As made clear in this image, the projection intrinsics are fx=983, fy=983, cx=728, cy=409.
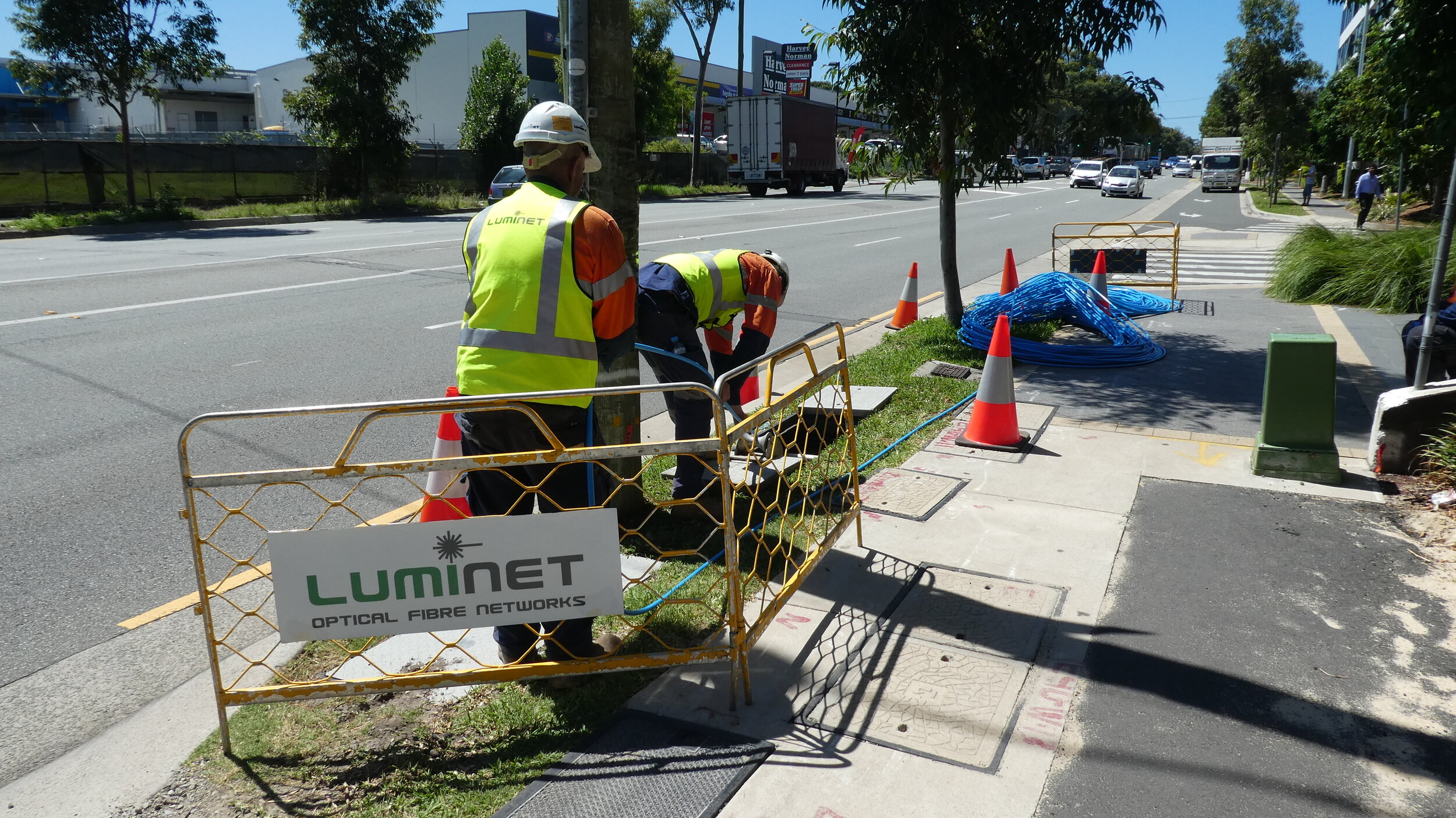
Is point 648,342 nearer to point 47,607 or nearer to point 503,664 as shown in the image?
point 503,664

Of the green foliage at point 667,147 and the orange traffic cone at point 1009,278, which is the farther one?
the green foliage at point 667,147

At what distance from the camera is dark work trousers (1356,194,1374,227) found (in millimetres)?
23672

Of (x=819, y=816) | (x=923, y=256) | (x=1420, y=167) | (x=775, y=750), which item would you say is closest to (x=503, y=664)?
(x=775, y=750)

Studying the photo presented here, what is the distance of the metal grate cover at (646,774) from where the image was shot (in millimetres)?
2916

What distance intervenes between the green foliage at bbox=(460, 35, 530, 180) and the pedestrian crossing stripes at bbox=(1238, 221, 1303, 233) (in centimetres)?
2278

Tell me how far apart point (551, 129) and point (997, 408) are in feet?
12.6

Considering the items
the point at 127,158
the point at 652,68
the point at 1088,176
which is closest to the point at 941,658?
the point at 127,158

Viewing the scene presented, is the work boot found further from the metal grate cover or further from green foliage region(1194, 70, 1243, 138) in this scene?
green foliage region(1194, 70, 1243, 138)

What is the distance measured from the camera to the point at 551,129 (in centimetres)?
351

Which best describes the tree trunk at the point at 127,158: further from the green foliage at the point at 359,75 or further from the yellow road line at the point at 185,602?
the yellow road line at the point at 185,602

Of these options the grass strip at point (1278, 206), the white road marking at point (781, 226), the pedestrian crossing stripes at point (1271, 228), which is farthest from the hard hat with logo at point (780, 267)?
the grass strip at point (1278, 206)

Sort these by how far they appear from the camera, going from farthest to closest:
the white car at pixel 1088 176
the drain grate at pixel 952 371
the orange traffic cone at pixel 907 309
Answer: the white car at pixel 1088 176 → the orange traffic cone at pixel 907 309 → the drain grate at pixel 952 371

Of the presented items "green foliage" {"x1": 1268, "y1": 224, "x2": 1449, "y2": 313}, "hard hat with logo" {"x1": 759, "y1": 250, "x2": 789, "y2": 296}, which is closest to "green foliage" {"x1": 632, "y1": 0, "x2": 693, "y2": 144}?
"green foliage" {"x1": 1268, "y1": 224, "x2": 1449, "y2": 313}

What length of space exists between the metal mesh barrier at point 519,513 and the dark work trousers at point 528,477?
14 mm
